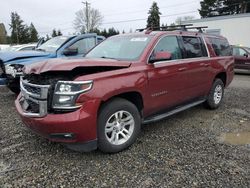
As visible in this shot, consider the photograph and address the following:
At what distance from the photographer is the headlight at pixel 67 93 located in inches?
136

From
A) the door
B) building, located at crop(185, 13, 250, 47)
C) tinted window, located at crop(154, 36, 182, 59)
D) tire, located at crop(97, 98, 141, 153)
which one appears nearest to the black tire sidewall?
the door

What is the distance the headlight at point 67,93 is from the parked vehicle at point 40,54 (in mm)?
2792

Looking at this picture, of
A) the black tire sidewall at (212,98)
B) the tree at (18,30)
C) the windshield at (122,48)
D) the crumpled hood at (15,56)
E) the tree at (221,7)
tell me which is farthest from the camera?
the tree at (18,30)

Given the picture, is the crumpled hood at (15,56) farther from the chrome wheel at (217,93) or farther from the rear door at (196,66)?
the chrome wheel at (217,93)

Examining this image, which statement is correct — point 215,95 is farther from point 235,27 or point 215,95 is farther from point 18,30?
point 18,30

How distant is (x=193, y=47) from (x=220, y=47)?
1.39 metres

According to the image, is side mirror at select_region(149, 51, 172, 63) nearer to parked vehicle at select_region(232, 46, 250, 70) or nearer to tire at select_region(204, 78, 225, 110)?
tire at select_region(204, 78, 225, 110)

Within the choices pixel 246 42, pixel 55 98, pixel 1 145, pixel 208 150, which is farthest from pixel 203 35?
pixel 246 42

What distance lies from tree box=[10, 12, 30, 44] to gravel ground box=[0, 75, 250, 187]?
66.3 meters

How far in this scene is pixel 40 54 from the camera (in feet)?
23.7

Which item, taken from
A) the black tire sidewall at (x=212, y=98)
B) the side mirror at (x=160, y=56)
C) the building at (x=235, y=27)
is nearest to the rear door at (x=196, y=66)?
the black tire sidewall at (x=212, y=98)

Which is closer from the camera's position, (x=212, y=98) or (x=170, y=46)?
(x=170, y=46)

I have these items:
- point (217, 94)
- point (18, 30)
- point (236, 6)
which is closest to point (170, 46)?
point (217, 94)

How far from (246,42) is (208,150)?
2136cm
